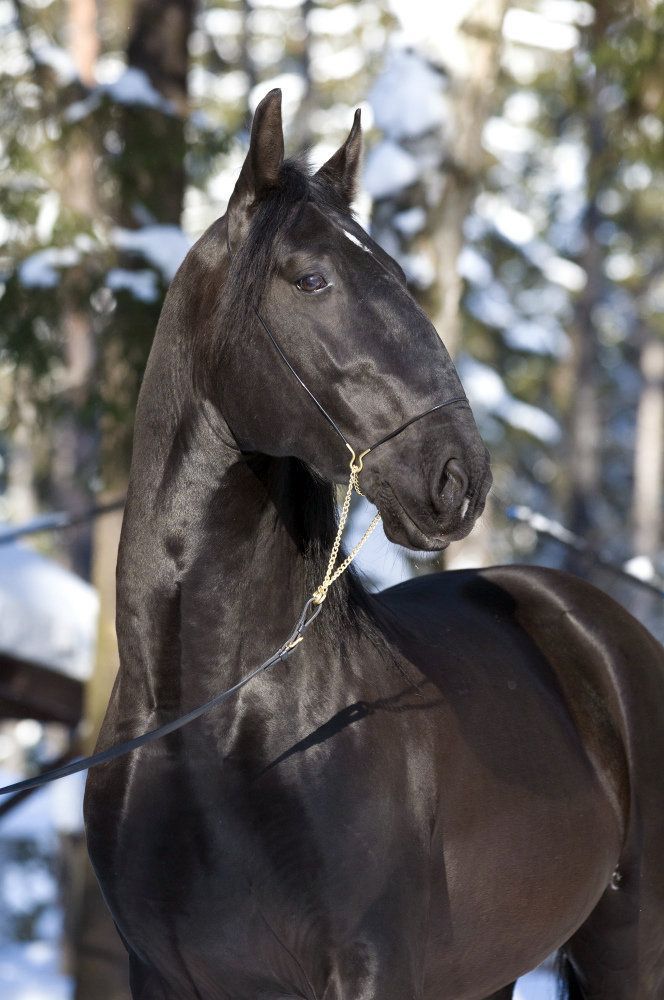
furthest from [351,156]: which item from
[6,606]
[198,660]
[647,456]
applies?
[647,456]

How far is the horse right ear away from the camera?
2.27 metres

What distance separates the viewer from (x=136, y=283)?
6086mm

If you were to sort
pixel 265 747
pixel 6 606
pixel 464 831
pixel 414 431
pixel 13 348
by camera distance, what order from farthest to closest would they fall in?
pixel 6 606 < pixel 13 348 < pixel 464 831 < pixel 265 747 < pixel 414 431

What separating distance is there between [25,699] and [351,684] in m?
5.52

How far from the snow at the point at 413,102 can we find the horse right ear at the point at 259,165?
3.57 meters

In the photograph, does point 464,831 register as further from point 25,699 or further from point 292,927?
point 25,699

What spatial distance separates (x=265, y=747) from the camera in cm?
234

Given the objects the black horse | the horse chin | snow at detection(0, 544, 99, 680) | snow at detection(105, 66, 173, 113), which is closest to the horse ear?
the black horse

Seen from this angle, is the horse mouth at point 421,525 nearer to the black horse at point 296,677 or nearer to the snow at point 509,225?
the black horse at point 296,677

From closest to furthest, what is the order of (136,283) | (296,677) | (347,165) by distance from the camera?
(296,677)
(347,165)
(136,283)

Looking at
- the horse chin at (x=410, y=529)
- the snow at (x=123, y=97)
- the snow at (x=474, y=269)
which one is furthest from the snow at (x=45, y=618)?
the horse chin at (x=410, y=529)

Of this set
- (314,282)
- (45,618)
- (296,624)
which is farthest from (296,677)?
(45,618)

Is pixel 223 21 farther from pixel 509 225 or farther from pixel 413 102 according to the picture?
pixel 413 102

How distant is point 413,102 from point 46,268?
198 centimetres
